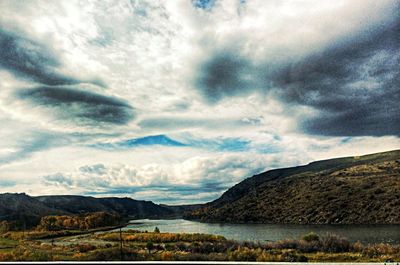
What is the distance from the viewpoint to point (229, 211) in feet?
479

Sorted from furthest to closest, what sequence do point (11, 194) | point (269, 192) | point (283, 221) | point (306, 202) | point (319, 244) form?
point (11, 194), point (269, 192), point (306, 202), point (283, 221), point (319, 244)

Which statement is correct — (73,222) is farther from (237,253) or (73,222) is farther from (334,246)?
(237,253)

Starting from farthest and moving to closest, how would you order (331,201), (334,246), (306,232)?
1. (331,201)
2. (306,232)
3. (334,246)

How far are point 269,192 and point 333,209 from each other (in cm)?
4629

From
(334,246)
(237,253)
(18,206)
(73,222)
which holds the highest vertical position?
(18,206)

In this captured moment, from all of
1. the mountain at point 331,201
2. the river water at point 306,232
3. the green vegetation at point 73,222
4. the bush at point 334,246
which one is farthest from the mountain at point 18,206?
the bush at point 334,246

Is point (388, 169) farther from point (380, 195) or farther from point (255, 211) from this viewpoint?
point (255, 211)

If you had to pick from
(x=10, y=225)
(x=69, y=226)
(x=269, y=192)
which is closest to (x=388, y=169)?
(x=269, y=192)

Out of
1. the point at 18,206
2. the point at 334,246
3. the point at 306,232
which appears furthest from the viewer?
the point at 18,206

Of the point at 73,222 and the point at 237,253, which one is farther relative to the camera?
the point at 73,222

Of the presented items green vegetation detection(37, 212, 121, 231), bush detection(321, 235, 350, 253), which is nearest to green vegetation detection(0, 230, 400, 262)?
bush detection(321, 235, 350, 253)

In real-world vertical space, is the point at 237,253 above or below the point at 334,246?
above

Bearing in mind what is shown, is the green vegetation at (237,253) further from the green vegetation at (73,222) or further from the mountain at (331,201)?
the mountain at (331,201)

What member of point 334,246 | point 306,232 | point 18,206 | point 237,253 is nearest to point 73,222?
point 306,232
